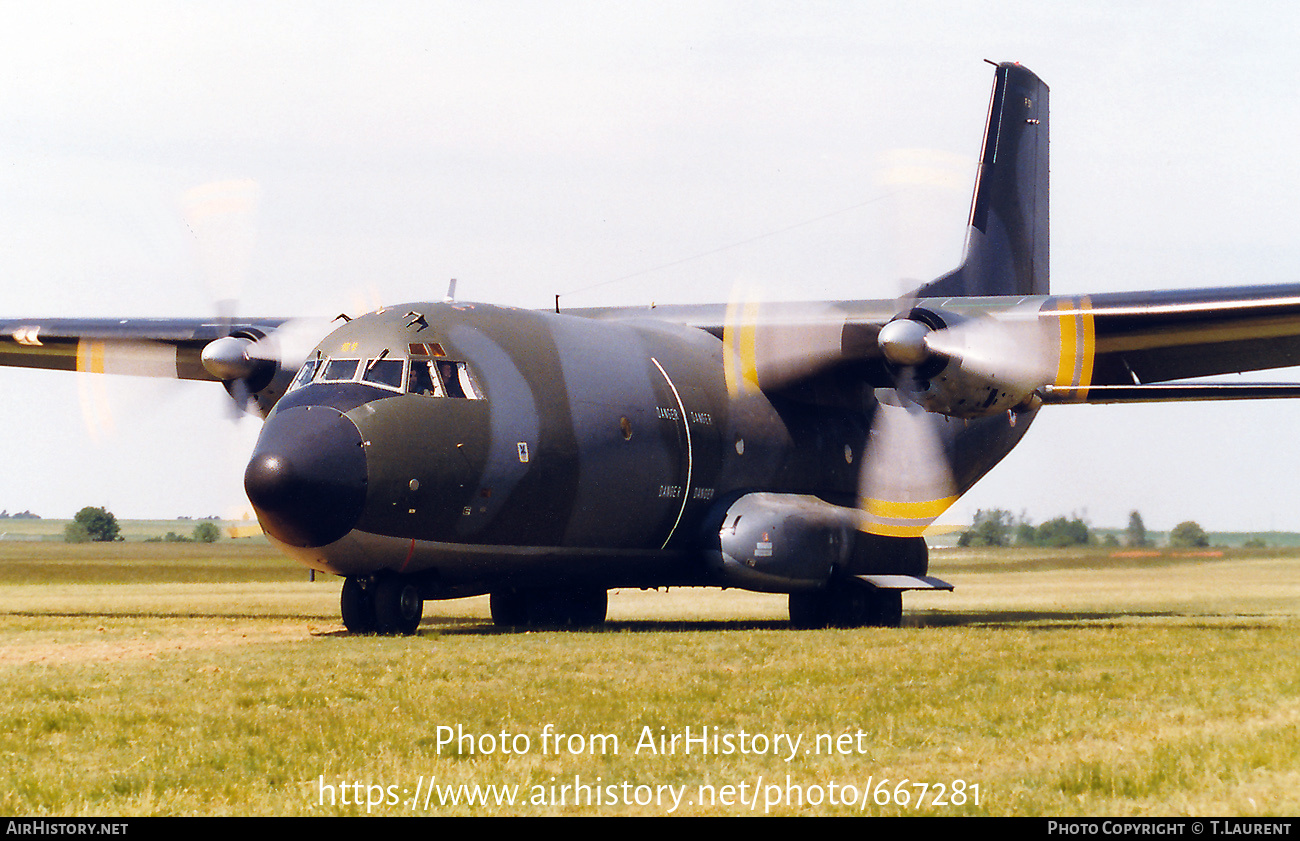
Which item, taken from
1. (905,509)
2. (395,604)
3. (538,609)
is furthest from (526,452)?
(905,509)

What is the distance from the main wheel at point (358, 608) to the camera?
1780 centimetres

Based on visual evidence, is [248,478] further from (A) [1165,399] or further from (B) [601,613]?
(A) [1165,399]

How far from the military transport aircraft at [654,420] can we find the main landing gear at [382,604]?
0.03 meters

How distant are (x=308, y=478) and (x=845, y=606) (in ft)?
32.0

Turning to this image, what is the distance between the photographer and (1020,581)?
124 feet

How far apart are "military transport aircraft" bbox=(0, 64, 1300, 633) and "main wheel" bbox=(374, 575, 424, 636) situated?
1.2 inches

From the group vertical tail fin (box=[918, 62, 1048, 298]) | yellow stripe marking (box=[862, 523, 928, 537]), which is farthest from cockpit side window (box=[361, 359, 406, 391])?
vertical tail fin (box=[918, 62, 1048, 298])

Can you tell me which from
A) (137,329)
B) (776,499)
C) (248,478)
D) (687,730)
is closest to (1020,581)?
(776,499)

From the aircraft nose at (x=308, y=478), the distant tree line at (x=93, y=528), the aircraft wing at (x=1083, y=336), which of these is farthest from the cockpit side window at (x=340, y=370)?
the distant tree line at (x=93, y=528)

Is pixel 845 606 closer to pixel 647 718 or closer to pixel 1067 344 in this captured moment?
pixel 1067 344

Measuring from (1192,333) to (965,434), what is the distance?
5506mm

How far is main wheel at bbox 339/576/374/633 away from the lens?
1780 centimetres

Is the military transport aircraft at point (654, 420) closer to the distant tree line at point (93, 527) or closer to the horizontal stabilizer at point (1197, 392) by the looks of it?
the horizontal stabilizer at point (1197, 392)

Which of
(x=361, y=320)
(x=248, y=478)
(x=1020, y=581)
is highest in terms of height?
(x=361, y=320)
